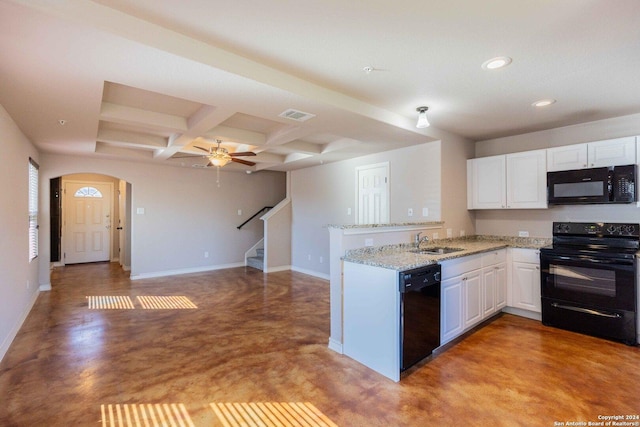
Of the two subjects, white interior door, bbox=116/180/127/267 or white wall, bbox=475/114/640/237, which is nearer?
white wall, bbox=475/114/640/237

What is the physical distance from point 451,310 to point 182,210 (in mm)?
5719

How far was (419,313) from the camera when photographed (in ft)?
8.26

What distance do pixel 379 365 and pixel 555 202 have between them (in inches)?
115

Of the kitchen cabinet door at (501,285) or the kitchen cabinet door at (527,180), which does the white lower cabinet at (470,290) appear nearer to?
the kitchen cabinet door at (501,285)

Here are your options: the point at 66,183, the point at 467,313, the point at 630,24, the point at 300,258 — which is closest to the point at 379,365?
the point at 467,313

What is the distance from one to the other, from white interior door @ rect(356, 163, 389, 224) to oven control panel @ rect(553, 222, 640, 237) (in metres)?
2.19

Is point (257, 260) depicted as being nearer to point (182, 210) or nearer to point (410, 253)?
point (182, 210)

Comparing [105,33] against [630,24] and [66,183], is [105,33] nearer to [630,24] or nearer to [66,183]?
[630,24]

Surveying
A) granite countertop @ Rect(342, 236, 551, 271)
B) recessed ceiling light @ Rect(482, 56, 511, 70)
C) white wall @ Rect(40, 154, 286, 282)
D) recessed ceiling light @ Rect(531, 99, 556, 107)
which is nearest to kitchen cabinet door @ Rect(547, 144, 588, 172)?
recessed ceiling light @ Rect(531, 99, 556, 107)

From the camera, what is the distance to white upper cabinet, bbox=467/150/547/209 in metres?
3.80

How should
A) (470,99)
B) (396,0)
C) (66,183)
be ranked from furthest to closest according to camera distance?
(66,183)
(470,99)
(396,0)

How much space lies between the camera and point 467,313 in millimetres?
3131

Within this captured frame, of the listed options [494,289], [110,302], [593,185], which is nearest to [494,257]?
[494,289]

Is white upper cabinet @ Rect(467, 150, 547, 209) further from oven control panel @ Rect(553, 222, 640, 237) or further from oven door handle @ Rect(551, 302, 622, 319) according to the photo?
oven door handle @ Rect(551, 302, 622, 319)
